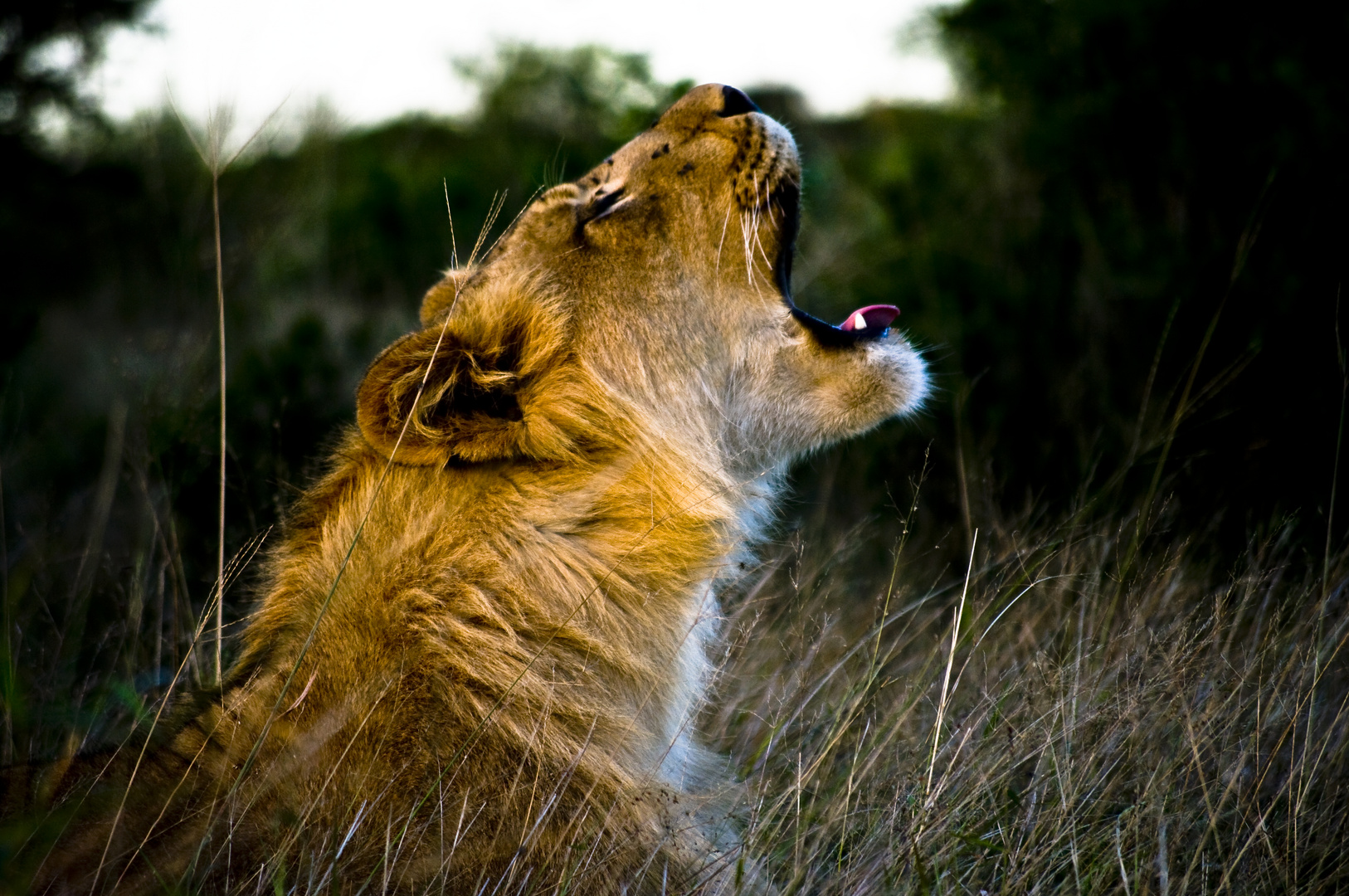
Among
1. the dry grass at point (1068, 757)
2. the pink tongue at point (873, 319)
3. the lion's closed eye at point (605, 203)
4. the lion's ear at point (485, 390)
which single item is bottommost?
the dry grass at point (1068, 757)

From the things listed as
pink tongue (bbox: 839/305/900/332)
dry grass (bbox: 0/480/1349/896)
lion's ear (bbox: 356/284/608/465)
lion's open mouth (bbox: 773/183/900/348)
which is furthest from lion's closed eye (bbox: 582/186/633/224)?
dry grass (bbox: 0/480/1349/896)

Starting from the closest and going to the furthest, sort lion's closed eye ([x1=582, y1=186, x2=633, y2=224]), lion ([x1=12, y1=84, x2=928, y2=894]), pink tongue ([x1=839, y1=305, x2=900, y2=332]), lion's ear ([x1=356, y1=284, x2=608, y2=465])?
lion ([x1=12, y1=84, x2=928, y2=894]), lion's ear ([x1=356, y1=284, x2=608, y2=465]), lion's closed eye ([x1=582, y1=186, x2=633, y2=224]), pink tongue ([x1=839, y1=305, x2=900, y2=332])

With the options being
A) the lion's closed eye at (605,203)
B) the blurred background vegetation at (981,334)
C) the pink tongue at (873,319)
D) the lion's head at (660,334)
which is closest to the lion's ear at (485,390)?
the lion's head at (660,334)

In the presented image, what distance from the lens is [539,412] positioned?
8.82 feet

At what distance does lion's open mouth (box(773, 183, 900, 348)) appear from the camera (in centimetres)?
314

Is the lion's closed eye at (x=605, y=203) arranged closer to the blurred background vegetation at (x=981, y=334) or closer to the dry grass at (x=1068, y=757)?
the blurred background vegetation at (x=981, y=334)

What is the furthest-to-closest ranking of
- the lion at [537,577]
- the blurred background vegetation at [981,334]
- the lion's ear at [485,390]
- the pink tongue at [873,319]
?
the blurred background vegetation at [981,334], the pink tongue at [873,319], the lion's ear at [485,390], the lion at [537,577]

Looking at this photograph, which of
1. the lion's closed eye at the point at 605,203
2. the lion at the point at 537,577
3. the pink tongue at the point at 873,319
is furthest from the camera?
the pink tongue at the point at 873,319

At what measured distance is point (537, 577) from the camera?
253 cm

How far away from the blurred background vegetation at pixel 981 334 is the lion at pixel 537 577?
333 mm

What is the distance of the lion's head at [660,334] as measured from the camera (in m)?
2.66

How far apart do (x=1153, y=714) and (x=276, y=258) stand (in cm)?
1142

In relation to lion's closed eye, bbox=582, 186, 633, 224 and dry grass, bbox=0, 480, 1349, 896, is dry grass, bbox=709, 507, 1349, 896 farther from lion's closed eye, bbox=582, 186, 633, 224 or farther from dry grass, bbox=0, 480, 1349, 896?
lion's closed eye, bbox=582, 186, 633, 224

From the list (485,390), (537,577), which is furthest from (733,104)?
(537,577)
